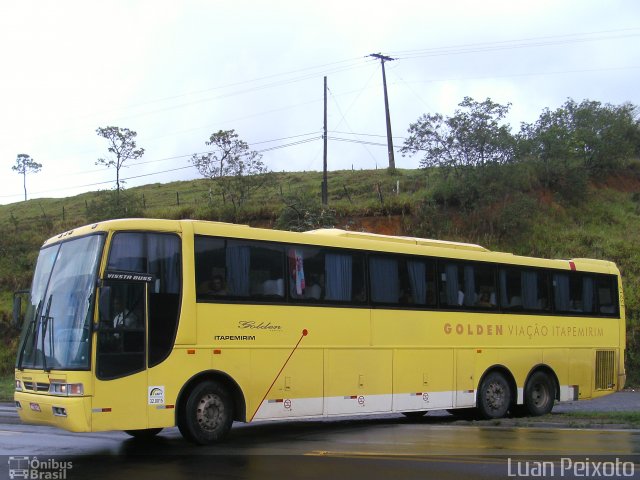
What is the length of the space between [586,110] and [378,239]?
3151 centimetres

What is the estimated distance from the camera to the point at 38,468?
9.81 m

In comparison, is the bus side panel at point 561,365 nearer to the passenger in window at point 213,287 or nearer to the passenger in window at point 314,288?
the passenger in window at point 314,288

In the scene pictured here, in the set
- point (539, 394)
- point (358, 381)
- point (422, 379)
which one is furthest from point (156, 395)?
point (539, 394)

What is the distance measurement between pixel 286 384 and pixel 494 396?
5945mm

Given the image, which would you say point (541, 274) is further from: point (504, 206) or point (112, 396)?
point (504, 206)

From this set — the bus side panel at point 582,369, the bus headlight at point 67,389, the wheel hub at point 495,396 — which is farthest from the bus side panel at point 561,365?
the bus headlight at point 67,389

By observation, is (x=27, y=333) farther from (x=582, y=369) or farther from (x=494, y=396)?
(x=582, y=369)

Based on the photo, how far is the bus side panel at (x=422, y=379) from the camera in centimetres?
1503

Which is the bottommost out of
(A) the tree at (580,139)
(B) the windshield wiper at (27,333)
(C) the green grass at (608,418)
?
(C) the green grass at (608,418)

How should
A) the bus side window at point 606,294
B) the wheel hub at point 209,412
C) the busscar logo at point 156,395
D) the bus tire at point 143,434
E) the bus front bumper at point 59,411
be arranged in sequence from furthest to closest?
the bus side window at point 606,294
the bus tire at point 143,434
the wheel hub at point 209,412
the busscar logo at point 156,395
the bus front bumper at point 59,411

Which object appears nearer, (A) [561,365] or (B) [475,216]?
(A) [561,365]

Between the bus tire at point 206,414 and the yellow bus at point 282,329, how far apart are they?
0.02 metres

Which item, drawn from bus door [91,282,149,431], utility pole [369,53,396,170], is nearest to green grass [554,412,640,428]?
bus door [91,282,149,431]

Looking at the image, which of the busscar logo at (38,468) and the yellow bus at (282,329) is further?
the yellow bus at (282,329)
